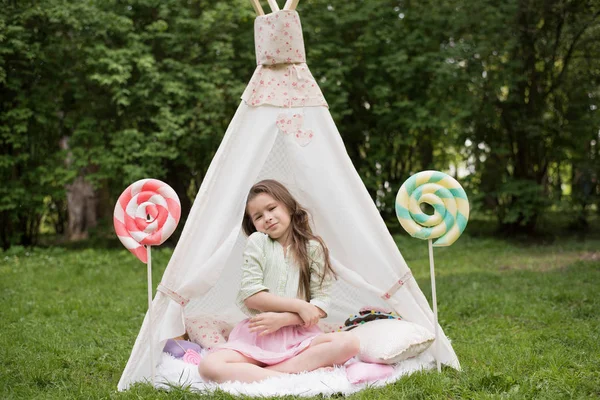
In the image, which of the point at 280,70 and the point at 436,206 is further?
the point at 280,70

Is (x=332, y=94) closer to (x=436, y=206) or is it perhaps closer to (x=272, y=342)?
(x=436, y=206)

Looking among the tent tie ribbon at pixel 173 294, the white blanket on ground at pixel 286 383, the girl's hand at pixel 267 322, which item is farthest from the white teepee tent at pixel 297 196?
the girl's hand at pixel 267 322

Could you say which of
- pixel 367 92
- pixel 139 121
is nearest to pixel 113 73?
pixel 139 121

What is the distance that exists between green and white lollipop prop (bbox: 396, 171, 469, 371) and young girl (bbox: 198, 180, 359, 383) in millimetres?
577

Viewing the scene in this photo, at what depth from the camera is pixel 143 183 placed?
3441 millimetres

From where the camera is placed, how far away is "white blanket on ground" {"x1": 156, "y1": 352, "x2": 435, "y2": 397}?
10.5ft

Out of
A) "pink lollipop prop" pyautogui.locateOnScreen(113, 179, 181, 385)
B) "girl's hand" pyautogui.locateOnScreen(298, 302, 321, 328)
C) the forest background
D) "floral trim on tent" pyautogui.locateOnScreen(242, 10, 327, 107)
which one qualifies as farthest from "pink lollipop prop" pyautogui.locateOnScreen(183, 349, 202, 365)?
the forest background

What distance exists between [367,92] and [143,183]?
6.91 meters

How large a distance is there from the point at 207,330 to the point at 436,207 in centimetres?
156

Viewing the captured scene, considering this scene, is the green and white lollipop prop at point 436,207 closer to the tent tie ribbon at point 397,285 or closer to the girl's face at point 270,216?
the tent tie ribbon at point 397,285

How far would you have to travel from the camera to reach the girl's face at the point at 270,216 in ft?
12.5

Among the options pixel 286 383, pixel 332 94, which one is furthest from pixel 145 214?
pixel 332 94

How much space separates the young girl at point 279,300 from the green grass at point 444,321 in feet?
1.02

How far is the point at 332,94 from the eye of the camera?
9.52 meters
